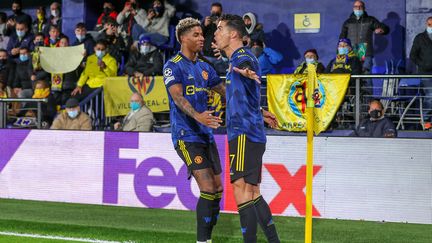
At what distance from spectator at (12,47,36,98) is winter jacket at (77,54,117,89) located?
154 centimetres

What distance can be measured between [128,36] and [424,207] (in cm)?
897

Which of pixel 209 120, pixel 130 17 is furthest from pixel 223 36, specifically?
pixel 130 17

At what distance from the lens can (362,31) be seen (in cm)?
1608

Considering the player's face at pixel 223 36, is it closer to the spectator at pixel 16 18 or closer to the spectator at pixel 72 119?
Result: the spectator at pixel 72 119

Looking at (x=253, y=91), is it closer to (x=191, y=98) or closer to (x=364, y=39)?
(x=191, y=98)

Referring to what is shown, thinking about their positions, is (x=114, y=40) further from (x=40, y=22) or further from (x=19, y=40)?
(x=40, y=22)

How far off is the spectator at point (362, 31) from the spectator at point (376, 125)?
2.61m

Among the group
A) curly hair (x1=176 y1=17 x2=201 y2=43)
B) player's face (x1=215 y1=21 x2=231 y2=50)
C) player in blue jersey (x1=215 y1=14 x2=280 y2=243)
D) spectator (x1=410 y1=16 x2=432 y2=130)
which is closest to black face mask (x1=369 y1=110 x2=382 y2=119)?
spectator (x1=410 y1=16 x2=432 y2=130)

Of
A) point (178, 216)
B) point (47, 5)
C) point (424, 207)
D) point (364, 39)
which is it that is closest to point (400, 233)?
point (424, 207)

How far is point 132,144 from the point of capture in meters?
13.2

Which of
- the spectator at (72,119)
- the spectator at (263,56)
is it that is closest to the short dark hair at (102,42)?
the spectator at (72,119)

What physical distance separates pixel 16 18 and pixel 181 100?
43.9 ft

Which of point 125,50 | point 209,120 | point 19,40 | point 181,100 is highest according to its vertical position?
point 19,40

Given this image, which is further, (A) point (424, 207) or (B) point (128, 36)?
(B) point (128, 36)
